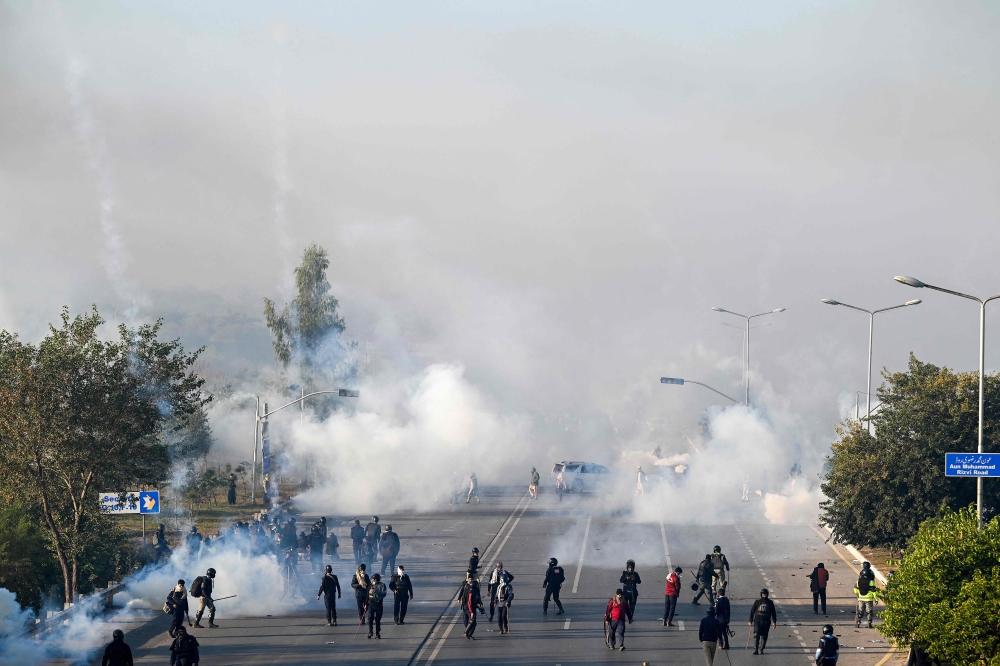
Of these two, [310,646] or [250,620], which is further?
[250,620]

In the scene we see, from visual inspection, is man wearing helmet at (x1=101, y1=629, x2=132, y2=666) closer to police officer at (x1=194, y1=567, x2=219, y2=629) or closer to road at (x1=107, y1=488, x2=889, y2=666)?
road at (x1=107, y1=488, x2=889, y2=666)

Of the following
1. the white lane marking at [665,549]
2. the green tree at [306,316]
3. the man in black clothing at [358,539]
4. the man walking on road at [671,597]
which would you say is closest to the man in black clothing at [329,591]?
the man walking on road at [671,597]

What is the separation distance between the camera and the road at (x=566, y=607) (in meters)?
21.2

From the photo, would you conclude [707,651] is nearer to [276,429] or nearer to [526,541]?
[526,541]

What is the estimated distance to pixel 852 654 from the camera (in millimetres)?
21812

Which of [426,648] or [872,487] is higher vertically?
[872,487]

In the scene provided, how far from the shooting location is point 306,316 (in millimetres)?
70188

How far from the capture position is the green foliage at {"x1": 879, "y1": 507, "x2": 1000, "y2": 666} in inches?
648

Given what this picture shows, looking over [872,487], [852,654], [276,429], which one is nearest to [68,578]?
[852,654]

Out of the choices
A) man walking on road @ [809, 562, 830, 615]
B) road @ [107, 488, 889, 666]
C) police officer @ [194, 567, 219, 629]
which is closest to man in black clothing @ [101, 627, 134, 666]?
road @ [107, 488, 889, 666]

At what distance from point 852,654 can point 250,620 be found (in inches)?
501

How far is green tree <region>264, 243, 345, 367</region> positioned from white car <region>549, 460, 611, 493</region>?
2082 centimetres

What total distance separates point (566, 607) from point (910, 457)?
12743 mm

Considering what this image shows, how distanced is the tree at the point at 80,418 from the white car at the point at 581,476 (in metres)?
30.3
